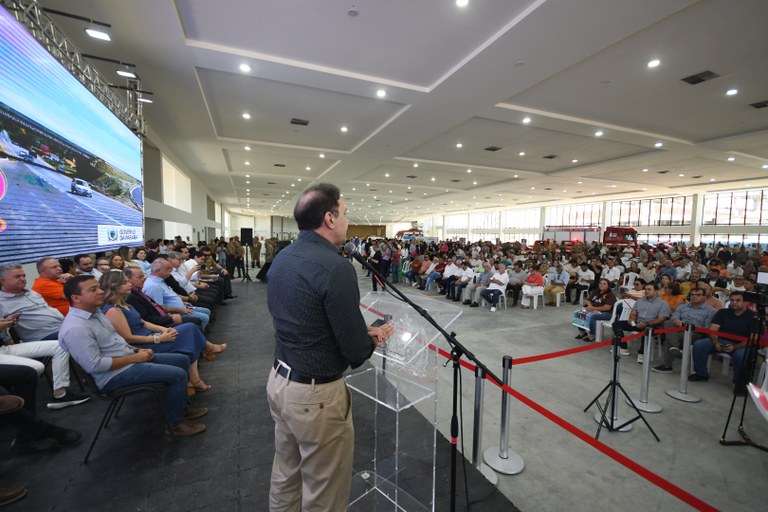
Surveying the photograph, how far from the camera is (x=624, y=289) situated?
25.2 feet

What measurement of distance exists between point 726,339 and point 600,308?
1454 millimetres

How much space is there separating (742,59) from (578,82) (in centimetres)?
206

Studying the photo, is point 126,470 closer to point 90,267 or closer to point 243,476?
point 243,476

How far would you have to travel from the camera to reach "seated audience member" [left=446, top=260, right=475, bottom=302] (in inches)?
319

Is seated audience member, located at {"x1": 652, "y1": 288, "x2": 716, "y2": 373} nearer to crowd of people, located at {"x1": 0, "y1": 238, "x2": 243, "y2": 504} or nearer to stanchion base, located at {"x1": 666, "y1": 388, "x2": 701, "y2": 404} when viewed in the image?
stanchion base, located at {"x1": 666, "y1": 388, "x2": 701, "y2": 404}

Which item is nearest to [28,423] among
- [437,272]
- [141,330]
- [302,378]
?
[141,330]

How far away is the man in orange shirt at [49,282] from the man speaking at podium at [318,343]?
3.53 meters

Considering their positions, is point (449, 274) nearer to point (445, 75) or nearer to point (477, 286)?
point (477, 286)

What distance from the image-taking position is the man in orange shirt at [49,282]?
3346 mm

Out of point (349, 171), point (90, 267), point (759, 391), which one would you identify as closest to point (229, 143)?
point (349, 171)

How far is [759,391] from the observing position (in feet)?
4.26

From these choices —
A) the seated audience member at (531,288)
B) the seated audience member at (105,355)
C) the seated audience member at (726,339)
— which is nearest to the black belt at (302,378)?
the seated audience member at (105,355)

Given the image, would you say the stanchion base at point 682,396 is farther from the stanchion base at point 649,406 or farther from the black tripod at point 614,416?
the black tripod at point 614,416

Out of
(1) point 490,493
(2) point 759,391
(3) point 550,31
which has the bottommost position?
(1) point 490,493
